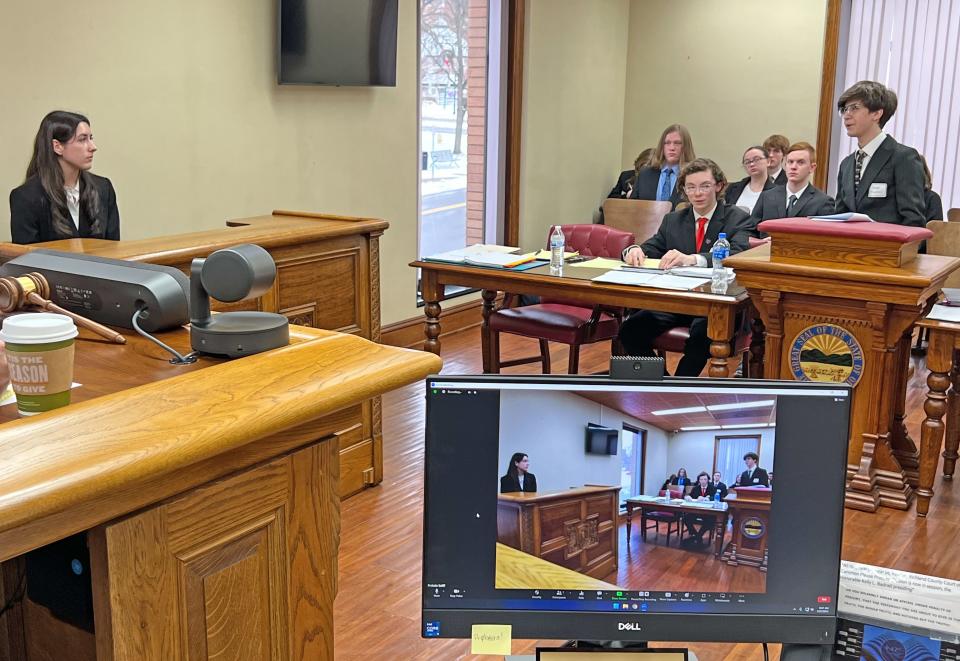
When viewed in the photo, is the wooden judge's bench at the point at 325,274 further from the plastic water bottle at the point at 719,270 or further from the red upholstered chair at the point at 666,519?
the red upholstered chair at the point at 666,519

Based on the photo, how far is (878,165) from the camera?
16.9 feet

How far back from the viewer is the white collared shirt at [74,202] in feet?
13.6

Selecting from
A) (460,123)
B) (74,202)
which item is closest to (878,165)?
(460,123)

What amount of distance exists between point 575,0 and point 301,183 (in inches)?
126

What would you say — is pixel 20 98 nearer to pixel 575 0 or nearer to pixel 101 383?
pixel 101 383

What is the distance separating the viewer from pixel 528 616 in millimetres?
1565

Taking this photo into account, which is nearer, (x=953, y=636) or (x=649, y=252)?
(x=953, y=636)

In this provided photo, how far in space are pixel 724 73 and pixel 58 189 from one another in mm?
5525

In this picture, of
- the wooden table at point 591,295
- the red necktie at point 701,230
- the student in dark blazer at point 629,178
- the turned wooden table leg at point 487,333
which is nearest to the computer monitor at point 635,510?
the wooden table at point 591,295

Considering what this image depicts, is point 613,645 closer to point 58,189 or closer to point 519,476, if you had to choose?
point 519,476

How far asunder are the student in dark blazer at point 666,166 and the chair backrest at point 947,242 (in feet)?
5.92

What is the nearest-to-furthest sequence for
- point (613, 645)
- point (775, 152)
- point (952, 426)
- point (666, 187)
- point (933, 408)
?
1. point (613, 645)
2. point (933, 408)
3. point (952, 426)
4. point (775, 152)
5. point (666, 187)

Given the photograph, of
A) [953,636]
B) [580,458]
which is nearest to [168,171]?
[580,458]

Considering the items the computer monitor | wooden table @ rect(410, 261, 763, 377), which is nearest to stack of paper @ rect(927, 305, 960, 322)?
wooden table @ rect(410, 261, 763, 377)
